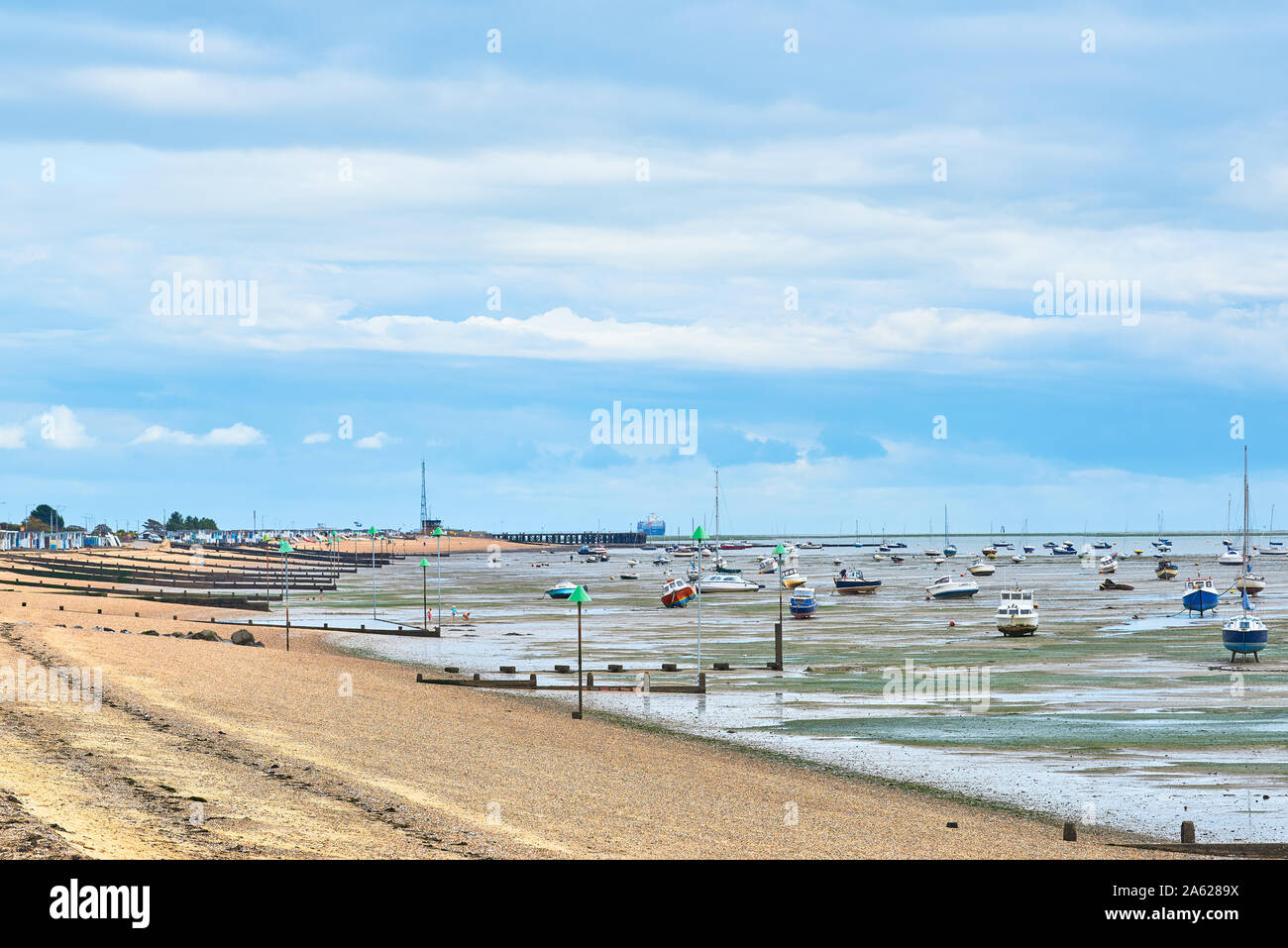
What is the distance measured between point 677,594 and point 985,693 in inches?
2307

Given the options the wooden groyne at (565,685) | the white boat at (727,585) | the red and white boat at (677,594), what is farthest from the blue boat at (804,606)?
the wooden groyne at (565,685)

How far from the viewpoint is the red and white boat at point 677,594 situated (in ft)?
340

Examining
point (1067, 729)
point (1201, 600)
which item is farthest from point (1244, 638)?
point (1201, 600)

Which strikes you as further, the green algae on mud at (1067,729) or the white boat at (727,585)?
the white boat at (727,585)

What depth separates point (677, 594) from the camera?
341 feet

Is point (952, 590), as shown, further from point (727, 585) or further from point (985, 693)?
point (985, 693)

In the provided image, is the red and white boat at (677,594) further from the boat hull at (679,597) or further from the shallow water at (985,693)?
the shallow water at (985,693)

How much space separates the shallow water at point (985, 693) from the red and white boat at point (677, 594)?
1.52m

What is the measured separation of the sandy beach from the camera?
18984mm

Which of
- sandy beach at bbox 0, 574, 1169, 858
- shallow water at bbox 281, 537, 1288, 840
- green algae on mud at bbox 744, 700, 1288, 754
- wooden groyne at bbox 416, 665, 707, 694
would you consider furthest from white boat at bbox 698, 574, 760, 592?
sandy beach at bbox 0, 574, 1169, 858

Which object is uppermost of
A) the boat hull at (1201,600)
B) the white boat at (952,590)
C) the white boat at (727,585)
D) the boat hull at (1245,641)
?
the boat hull at (1245,641)

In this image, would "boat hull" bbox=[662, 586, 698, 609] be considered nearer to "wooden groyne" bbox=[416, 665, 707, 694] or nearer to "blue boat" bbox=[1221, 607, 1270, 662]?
"blue boat" bbox=[1221, 607, 1270, 662]
